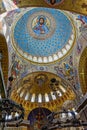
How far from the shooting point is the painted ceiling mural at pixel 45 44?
1661 centimetres

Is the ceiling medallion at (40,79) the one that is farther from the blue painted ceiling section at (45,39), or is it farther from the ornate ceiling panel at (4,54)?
the ornate ceiling panel at (4,54)

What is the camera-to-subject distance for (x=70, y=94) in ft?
61.6

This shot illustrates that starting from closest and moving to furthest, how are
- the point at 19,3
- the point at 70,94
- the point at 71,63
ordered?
the point at 19,3
the point at 71,63
the point at 70,94

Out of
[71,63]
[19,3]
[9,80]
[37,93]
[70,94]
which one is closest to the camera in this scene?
[19,3]

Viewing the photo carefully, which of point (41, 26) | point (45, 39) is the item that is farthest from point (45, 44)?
point (41, 26)

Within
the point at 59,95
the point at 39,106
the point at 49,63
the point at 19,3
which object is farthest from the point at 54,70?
the point at 19,3

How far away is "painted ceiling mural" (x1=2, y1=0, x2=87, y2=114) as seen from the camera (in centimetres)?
1661

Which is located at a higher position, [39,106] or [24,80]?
[24,80]


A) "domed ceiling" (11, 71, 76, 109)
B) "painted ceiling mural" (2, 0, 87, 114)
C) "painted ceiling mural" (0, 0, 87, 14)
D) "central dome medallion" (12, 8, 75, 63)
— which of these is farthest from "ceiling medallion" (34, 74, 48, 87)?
"painted ceiling mural" (0, 0, 87, 14)

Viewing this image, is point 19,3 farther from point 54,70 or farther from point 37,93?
point 37,93

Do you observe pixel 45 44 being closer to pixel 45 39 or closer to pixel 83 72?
pixel 45 39

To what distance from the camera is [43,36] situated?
62.4ft

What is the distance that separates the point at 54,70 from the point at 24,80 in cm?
264

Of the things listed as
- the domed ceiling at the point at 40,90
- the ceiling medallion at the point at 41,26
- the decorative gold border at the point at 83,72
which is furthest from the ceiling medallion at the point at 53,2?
the domed ceiling at the point at 40,90
